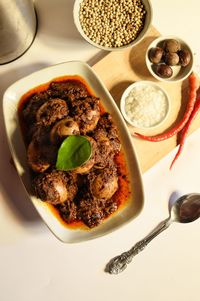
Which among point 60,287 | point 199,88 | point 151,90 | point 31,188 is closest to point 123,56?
point 151,90

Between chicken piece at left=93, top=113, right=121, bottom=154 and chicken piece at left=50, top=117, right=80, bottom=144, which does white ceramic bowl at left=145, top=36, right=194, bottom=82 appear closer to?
chicken piece at left=93, top=113, right=121, bottom=154

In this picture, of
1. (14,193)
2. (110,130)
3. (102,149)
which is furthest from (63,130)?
(14,193)

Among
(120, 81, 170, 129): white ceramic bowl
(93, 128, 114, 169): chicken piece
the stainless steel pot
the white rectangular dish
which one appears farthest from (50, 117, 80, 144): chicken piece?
the stainless steel pot

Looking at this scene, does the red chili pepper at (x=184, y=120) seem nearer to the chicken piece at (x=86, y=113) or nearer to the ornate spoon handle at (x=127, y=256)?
the chicken piece at (x=86, y=113)

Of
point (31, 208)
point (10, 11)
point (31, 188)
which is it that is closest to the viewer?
point (10, 11)

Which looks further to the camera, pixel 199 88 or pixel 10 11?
pixel 199 88

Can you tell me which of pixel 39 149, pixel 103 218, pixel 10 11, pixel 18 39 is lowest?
pixel 103 218

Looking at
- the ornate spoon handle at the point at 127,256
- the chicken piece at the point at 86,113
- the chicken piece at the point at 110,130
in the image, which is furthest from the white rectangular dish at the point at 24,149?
the ornate spoon handle at the point at 127,256

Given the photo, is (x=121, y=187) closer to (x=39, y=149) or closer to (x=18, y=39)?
(x=39, y=149)
